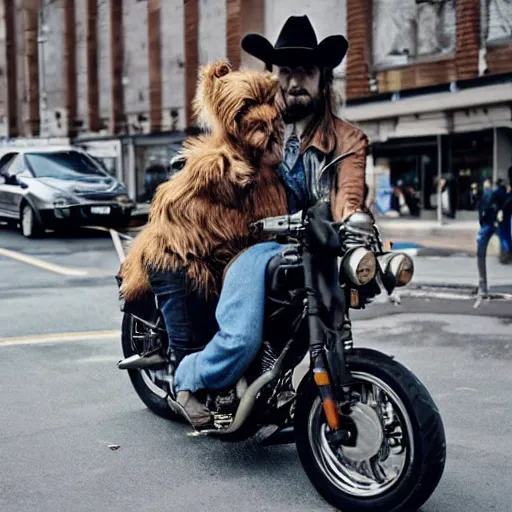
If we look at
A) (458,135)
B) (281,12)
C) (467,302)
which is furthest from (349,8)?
(467,302)

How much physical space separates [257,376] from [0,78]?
40.6 m

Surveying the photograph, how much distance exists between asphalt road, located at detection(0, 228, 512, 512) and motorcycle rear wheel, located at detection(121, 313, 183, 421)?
0.19 feet

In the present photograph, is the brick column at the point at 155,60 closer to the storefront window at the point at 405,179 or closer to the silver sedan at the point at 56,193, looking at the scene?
the storefront window at the point at 405,179

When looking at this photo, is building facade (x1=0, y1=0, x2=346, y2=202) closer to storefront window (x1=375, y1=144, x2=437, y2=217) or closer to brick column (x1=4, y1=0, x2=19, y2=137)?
brick column (x1=4, y1=0, x2=19, y2=137)

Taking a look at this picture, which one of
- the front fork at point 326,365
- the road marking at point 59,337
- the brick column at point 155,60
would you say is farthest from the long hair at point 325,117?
the brick column at point 155,60

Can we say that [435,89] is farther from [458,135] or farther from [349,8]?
[349,8]

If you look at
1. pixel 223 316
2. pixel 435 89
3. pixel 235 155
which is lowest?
pixel 223 316

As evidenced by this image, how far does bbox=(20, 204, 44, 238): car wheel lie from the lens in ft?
54.5

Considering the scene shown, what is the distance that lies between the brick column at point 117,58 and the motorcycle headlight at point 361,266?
33.0 meters

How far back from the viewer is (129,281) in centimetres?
448

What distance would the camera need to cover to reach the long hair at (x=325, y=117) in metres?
4.12

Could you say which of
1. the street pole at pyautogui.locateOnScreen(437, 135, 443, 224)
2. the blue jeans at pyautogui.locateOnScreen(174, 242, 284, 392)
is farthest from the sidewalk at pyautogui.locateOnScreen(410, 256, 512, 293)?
the blue jeans at pyautogui.locateOnScreen(174, 242, 284, 392)

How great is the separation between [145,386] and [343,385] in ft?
6.49

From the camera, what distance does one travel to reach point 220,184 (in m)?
3.98
